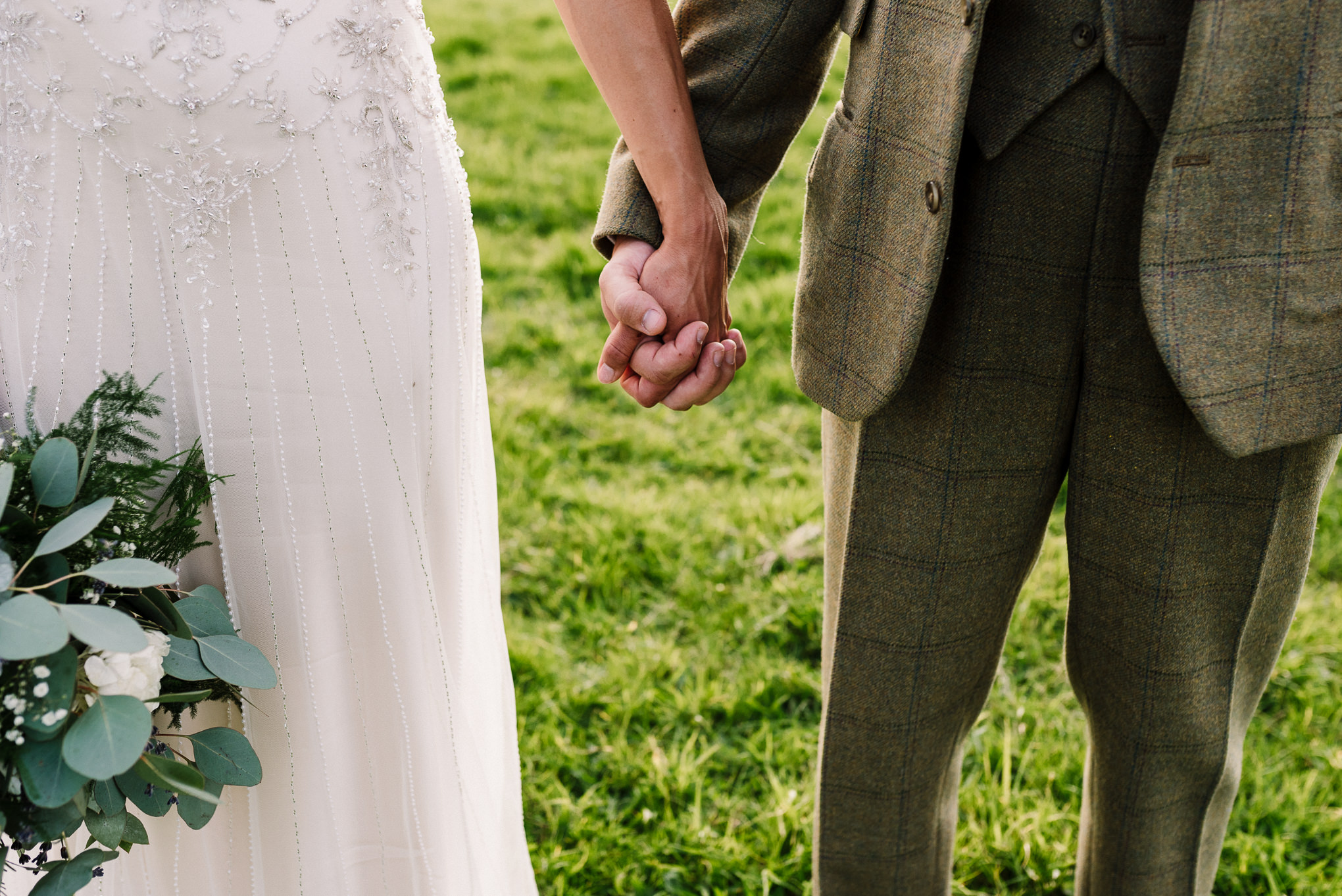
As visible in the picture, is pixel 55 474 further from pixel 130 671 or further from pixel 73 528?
pixel 130 671

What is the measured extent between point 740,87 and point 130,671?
0.94m

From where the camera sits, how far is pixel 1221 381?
99 centimetres

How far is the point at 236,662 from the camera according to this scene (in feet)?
3.48

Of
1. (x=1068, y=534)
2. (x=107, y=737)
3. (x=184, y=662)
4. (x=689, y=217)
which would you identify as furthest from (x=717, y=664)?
(x=107, y=737)

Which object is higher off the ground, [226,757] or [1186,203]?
[1186,203]

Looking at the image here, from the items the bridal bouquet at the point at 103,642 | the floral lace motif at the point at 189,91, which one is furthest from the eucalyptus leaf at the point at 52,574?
the floral lace motif at the point at 189,91

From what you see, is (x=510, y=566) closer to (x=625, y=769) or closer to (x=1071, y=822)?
(x=625, y=769)

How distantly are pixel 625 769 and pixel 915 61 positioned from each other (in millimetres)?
1471

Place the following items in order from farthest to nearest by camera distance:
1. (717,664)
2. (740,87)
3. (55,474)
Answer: (717,664) → (740,87) → (55,474)

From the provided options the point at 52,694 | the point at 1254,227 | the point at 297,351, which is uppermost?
the point at 1254,227

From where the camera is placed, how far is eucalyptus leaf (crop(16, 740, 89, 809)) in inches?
35.1

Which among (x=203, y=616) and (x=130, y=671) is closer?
(x=130, y=671)

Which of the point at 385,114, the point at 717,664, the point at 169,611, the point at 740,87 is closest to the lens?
the point at 169,611

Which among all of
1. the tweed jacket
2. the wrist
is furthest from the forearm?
the tweed jacket
